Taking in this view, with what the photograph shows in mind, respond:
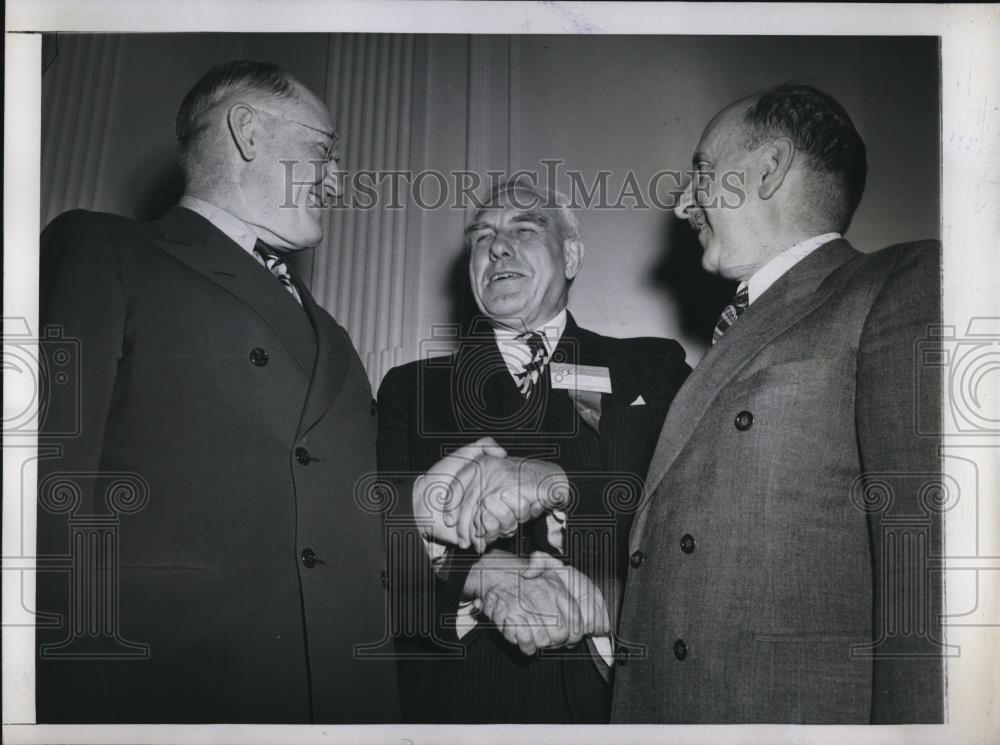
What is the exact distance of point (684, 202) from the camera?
7.34 ft

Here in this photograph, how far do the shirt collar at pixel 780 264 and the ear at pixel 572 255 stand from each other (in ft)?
1.26

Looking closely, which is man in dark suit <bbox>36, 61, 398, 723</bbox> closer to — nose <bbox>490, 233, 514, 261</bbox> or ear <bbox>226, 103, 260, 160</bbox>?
ear <bbox>226, 103, 260, 160</bbox>

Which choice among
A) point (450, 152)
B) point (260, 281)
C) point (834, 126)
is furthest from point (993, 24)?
point (260, 281)

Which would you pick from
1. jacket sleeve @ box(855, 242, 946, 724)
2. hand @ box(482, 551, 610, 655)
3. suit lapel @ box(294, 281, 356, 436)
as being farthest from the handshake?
jacket sleeve @ box(855, 242, 946, 724)

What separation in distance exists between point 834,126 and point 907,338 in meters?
0.51

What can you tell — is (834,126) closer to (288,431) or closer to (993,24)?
(993,24)

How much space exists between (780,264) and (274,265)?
1.14m

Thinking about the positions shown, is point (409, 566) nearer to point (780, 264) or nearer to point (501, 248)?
point (501, 248)

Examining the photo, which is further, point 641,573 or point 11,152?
point 11,152

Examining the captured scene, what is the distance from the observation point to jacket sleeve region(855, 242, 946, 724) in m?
2.11

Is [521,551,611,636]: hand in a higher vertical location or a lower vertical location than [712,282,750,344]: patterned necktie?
lower

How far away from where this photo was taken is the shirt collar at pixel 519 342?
2.21 metres

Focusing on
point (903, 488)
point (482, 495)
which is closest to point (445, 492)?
point (482, 495)

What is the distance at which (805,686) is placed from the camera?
210cm
